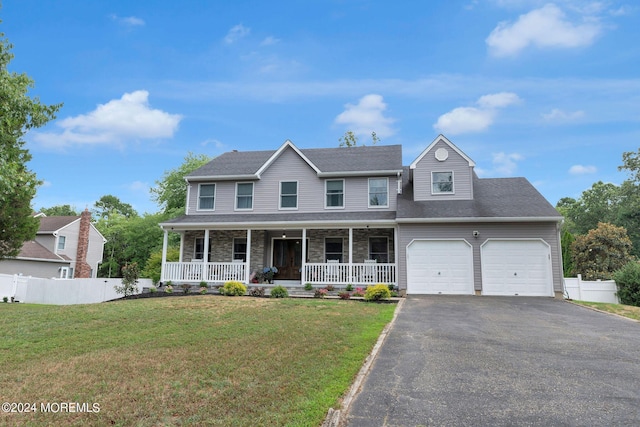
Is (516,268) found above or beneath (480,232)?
beneath

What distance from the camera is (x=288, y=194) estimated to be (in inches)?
720

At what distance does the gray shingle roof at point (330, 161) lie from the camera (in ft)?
59.2

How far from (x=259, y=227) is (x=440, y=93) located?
1195cm

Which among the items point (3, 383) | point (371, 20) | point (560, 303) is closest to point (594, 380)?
point (3, 383)

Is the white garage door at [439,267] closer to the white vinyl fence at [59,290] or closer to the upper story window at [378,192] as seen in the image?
the upper story window at [378,192]

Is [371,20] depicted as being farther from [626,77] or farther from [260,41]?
[626,77]

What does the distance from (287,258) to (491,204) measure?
31.3 feet

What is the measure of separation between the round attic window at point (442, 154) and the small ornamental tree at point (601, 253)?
14.3m

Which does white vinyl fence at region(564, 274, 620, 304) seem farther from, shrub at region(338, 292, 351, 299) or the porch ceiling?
shrub at region(338, 292, 351, 299)

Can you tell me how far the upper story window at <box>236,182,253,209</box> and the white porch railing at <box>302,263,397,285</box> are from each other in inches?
183

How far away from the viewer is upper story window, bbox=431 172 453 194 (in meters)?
17.0

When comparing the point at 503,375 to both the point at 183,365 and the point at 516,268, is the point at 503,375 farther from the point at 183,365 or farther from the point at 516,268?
the point at 516,268

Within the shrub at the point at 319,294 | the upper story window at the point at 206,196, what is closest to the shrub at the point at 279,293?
the shrub at the point at 319,294

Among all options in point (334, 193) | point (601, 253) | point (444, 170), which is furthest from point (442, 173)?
point (601, 253)
